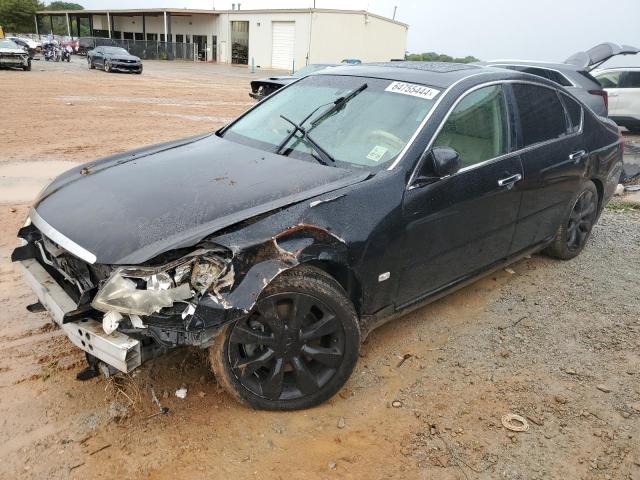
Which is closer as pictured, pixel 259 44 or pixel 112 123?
pixel 112 123

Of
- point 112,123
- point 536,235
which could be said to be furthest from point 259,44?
point 536,235

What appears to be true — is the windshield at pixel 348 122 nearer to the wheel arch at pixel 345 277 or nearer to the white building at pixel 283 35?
the wheel arch at pixel 345 277

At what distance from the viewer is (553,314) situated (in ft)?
13.2

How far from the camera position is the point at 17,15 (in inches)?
2496

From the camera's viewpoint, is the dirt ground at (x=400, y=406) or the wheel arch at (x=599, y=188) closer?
the dirt ground at (x=400, y=406)

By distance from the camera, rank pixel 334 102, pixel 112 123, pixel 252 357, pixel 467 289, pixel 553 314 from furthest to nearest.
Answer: pixel 112 123, pixel 467 289, pixel 553 314, pixel 334 102, pixel 252 357

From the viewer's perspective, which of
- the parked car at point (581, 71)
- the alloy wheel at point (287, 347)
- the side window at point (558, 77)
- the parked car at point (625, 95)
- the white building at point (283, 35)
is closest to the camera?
the alloy wheel at point (287, 347)

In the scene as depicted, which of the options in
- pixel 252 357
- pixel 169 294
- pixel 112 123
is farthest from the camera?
pixel 112 123

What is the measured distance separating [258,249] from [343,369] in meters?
0.88

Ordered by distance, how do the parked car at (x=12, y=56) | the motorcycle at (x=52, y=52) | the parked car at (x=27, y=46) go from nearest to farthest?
1. the parked car at (x=12, y=56)
2. the parked car at (x=27, y=46)
3. the motorcycle at (x=52, y=52)

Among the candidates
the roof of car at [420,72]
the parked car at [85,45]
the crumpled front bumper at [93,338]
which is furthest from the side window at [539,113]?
the parked car at [85,45]

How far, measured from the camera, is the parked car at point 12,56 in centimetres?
2358

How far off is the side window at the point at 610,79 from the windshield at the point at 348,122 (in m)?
11.3

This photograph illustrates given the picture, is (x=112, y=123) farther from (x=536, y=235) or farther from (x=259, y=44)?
(x=259, y=44)
